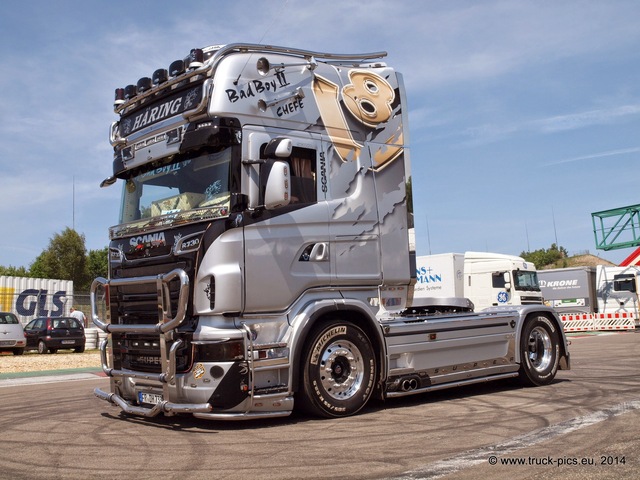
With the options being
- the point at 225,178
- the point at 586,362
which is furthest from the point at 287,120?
the point at 586,362

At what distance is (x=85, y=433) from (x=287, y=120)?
13.0 ft

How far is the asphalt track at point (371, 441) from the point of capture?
5113 millimetres

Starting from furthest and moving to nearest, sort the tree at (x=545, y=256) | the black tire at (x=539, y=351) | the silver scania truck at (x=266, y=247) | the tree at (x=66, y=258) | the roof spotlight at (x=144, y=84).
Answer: the tree at (x=545, y=256) → the tree at (x=66, y=258) → the black tire at (x=539, y=351) → the roof spotlight at (x=144, y=84) → the silver scania truck at (x=266, y=247)

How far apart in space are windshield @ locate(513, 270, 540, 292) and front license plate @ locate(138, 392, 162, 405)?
16.2 meters

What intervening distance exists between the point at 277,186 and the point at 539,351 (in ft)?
17.5

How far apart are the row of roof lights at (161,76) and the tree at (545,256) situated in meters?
78.2

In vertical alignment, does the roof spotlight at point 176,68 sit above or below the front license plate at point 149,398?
above

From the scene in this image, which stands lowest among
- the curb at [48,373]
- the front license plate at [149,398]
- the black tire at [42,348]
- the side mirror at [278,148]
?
the curb at [48,373]

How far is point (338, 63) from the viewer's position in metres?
8.44

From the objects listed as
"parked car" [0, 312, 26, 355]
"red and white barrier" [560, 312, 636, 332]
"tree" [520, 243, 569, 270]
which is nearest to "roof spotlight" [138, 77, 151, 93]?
"parked car" [0, 312, 26, 355]

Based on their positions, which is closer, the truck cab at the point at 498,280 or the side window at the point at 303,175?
the side window at the point at 303,175

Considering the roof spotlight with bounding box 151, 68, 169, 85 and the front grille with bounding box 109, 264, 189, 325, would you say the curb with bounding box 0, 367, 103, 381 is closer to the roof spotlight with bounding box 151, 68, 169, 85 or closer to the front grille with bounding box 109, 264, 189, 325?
the front grille with bounding box 109, 264, 189, 325

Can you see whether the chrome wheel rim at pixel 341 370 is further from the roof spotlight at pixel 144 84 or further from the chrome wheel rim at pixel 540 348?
the roof spotlight at pixel 144 84

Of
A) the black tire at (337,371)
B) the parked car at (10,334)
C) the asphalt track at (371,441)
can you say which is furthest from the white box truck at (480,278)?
the black tire at (337,371)
